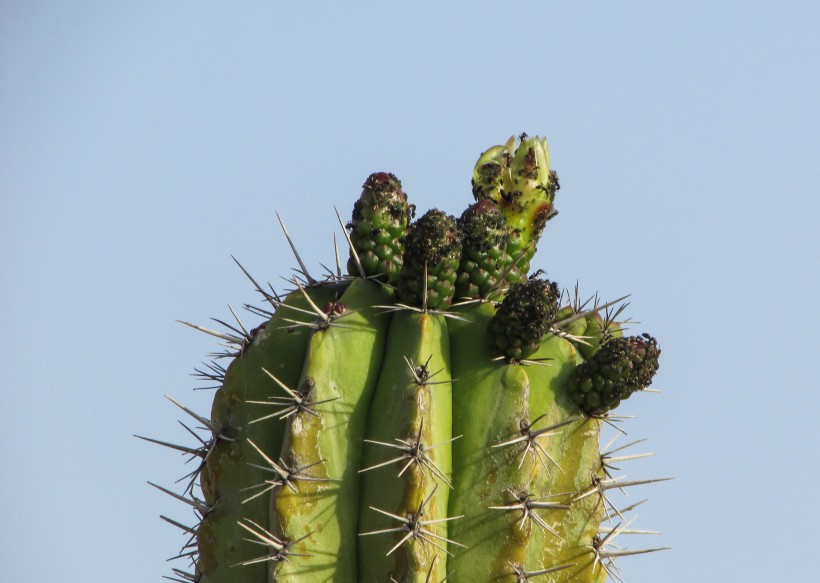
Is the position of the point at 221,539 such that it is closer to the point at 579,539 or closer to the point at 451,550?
the point at 451,550

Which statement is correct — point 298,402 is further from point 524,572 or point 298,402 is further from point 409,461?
point 524,572

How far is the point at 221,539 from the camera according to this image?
21.2ft

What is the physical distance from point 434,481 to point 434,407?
351 millimetres

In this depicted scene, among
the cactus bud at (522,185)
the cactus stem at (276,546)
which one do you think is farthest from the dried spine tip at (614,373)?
the cactus stem at (276,546)

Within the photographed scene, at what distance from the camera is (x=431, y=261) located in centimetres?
635

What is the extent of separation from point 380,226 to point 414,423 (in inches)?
48.1

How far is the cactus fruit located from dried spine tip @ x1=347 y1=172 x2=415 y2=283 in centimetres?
1

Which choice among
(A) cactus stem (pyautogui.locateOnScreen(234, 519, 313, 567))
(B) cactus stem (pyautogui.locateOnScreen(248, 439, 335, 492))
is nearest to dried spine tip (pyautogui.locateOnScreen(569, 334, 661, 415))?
(B) cactus stem (pyautogui.locateOnScreen(248, 439, 335, 492))

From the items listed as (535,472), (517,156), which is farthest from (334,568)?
(517,156)

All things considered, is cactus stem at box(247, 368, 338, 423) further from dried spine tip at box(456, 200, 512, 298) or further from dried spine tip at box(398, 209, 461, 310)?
dried spine tip at box(456, 200, 512, 298)

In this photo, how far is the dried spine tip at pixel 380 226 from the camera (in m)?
6.71

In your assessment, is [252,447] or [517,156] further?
[517,156]

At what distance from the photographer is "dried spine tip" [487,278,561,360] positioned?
6176mm

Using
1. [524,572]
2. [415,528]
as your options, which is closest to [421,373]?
[415,528]
